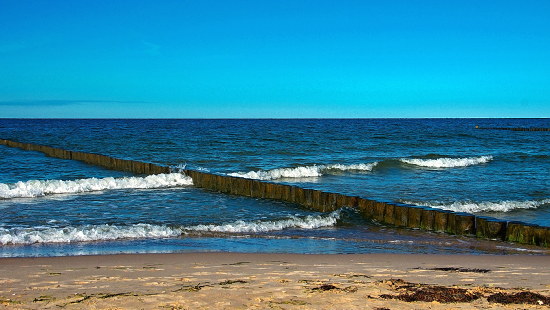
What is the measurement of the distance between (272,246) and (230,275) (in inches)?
107

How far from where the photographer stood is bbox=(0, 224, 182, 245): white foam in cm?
952

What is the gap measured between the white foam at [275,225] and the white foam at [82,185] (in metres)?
7.36

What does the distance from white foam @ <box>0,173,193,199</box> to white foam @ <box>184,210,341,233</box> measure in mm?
7362

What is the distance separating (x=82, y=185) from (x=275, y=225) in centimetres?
866

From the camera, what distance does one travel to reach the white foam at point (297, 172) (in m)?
22.8

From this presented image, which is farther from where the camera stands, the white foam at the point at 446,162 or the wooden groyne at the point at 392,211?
the white foam at the point at 446,162

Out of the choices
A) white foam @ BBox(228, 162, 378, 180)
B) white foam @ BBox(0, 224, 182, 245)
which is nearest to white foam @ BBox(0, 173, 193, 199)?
white foam @ BBox(228, 162, 378, 180)

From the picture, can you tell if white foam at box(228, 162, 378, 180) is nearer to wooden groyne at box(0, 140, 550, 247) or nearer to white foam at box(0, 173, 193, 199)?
white foam at box(0, 173, 193, 199)

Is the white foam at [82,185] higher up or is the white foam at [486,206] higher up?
the white foam at [486,206]

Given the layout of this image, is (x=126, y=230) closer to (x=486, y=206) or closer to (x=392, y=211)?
(x=392, y=211)

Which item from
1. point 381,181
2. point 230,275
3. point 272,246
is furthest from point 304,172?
point 230,275

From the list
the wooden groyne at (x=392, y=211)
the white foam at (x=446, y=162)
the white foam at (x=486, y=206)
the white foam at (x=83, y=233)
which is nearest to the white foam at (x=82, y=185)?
the wooden groyne at (x=392, y=211)

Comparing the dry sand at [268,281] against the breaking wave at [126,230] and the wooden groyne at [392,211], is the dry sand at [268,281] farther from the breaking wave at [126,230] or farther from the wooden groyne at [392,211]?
the breaking wave at [126,230]

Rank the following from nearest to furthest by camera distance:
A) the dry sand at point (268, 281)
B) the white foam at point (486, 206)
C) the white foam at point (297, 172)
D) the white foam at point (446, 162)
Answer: the dry sand at point (268, 281)
the white foam at point (486, 206)
the white foam at point (297, 172)
the white foam at point (446, 162)
